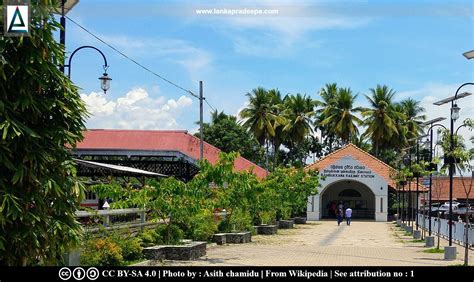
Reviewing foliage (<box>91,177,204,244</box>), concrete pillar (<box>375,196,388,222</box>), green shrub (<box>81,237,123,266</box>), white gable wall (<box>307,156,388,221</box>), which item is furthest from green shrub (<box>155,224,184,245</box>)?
concrete pillar (<box>375,196,388,222</box>)

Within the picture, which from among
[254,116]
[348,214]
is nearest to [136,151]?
[348,214]

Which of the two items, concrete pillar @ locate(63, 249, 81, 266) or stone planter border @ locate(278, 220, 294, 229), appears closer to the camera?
Result: concrete pillar @ locate(63, 249, 81, 266)

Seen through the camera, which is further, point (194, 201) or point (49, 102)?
point (194, 201)

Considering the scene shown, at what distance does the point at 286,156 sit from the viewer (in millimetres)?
65125

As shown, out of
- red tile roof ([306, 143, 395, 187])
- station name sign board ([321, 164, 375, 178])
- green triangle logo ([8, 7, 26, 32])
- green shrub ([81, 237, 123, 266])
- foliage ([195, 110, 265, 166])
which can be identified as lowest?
green shrub ([81, 237, 123, 266])

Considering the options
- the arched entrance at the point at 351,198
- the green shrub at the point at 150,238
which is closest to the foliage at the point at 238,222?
the green shrub at the point at 150,238

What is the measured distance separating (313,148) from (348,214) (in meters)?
28.9

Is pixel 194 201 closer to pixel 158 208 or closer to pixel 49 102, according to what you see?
pixel 158 208

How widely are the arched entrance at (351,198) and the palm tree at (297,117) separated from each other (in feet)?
26.4

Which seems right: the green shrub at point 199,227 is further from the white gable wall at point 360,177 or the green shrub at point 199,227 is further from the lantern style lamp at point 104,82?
the white gable wall at point 360,177

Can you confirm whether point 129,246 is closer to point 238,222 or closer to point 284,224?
point 238,222

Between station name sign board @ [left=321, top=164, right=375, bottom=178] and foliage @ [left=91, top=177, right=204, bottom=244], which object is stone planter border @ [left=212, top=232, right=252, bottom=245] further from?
station name sign board @ [left=321, top=164, right=375, bottom=178]

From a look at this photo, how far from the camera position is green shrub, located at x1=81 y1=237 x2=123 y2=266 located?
1211 cm

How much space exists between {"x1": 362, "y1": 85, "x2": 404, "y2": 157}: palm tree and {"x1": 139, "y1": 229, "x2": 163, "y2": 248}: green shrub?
137 ft
